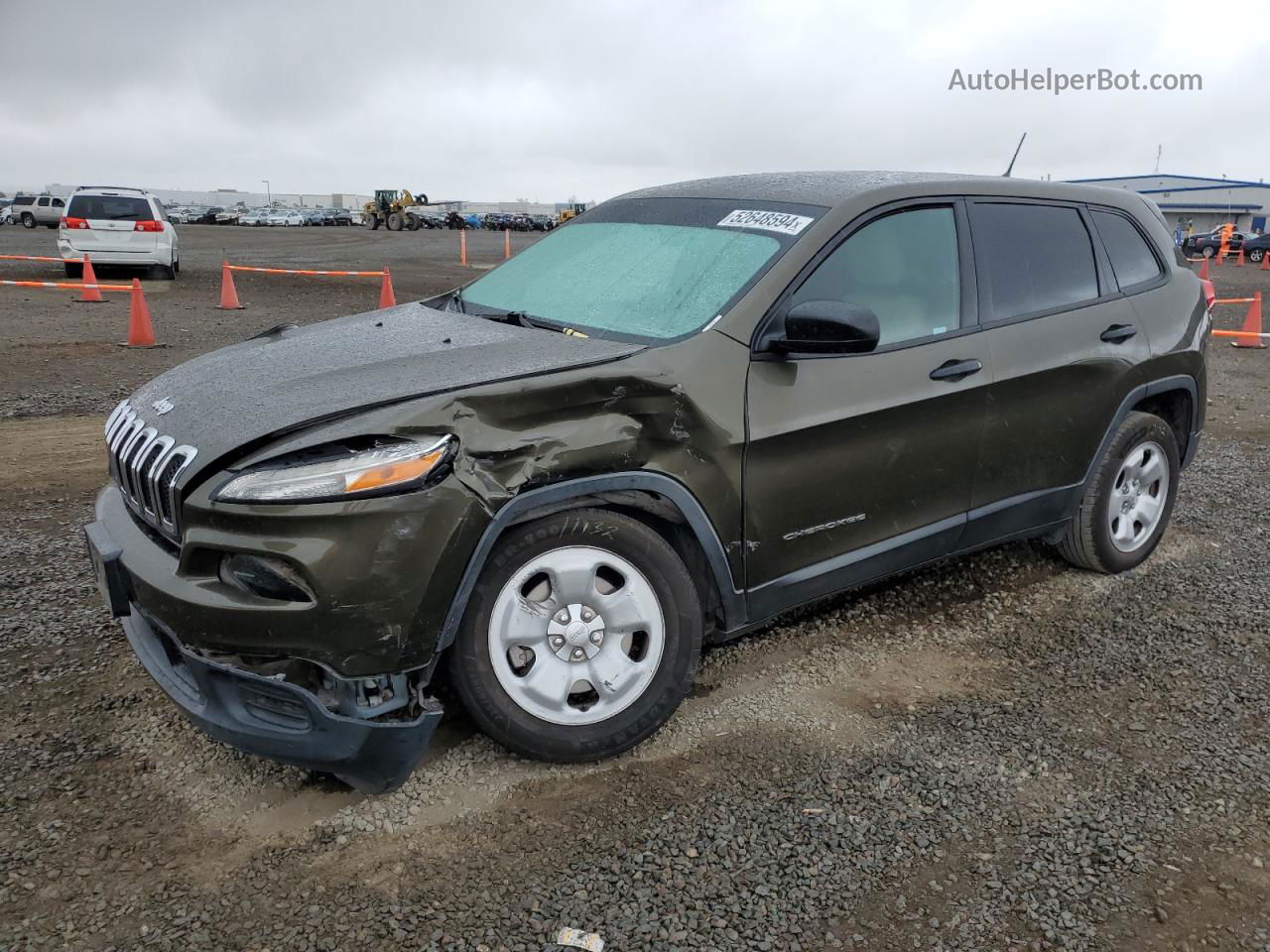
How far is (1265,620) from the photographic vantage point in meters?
4.22

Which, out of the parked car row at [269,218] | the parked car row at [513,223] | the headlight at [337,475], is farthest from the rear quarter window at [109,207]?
the parked car row at [269,218]

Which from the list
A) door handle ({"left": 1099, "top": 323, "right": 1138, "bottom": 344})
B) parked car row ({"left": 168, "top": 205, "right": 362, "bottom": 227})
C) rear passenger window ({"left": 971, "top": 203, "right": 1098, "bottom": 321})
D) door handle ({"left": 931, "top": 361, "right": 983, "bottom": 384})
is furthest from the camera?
parked car row ({"left": 168, "top": 205, "right": 362, "bottom": 227})

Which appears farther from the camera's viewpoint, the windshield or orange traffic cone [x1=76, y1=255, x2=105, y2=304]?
orange traffic cone [x1=76, y1=255, x2=105, y2=304]

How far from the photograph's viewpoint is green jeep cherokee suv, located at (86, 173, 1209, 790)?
101 inches

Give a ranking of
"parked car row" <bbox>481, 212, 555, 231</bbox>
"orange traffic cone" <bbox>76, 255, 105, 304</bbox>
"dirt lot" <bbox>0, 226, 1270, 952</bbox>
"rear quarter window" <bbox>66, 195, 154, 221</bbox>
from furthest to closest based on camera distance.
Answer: "parked car row" <bbox>481, 212, 555, 231</bbox>
"rear quarter window" <bbox>66, 195, 154, 221</bbox>
"orange traffic cone" <bbox>76, 255, 105, 304</bbox>
"dirt lot" <bbox>0, 226, 1270, 952</bbox>

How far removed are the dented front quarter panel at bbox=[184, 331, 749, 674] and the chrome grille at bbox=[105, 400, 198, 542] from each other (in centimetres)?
16

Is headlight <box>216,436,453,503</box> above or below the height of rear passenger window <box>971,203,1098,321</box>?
below

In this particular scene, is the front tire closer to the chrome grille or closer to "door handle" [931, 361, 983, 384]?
"door handle" [931, 361, 983, 384]

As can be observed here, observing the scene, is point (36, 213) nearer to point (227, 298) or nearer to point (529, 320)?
point (227, 298)

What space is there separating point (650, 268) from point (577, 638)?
1430 millimetres

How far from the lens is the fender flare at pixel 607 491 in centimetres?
265

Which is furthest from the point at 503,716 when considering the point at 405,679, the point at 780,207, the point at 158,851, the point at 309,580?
the point at 780,207

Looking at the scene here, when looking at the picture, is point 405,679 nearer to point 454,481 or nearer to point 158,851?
point 454,481

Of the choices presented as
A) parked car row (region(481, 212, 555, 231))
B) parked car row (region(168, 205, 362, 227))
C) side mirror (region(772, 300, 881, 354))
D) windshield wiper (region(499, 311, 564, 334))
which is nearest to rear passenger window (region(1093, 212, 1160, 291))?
side mirror (region(772, 300, 881, 354))
